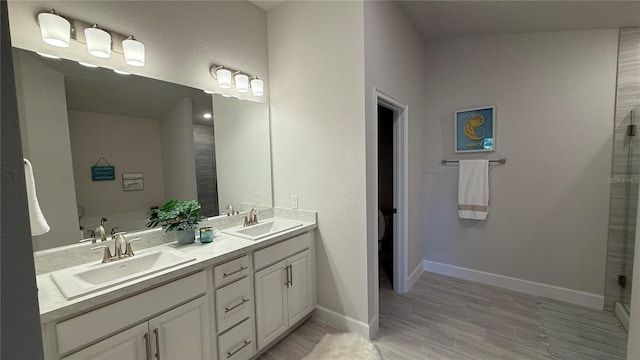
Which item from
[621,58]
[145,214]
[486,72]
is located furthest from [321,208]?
[621,58]

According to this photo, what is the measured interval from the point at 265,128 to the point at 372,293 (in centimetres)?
183

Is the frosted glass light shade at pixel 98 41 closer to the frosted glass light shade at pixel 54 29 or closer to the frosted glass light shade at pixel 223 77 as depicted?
the frosted glass light shade at pixel 54 29

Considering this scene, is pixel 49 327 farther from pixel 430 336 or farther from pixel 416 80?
pixel 416 80

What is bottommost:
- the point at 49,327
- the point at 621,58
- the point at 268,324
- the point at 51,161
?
the point at 268,324

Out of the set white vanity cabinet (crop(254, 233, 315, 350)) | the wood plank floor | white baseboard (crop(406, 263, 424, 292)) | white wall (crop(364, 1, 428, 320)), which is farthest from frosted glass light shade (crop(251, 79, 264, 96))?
white baseboard (crop(406, 263, 424, 292))

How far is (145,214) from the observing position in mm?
1883

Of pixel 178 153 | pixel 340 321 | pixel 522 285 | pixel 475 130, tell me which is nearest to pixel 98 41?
pixel 178 153

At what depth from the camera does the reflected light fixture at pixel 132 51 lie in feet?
5.43

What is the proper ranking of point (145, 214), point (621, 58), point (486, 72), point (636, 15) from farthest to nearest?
point (486, 72)
point (621, 58)
point (636, 15)
point (145, 214)

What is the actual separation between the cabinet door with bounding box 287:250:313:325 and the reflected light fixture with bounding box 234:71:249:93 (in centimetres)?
156

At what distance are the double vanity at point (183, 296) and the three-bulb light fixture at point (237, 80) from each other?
3.87 ft

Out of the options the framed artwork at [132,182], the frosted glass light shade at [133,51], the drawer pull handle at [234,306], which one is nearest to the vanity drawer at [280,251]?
the drawer pull handle at [234,306]

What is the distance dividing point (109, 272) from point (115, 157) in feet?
2.41

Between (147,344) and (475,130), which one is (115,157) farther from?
(475,130)
